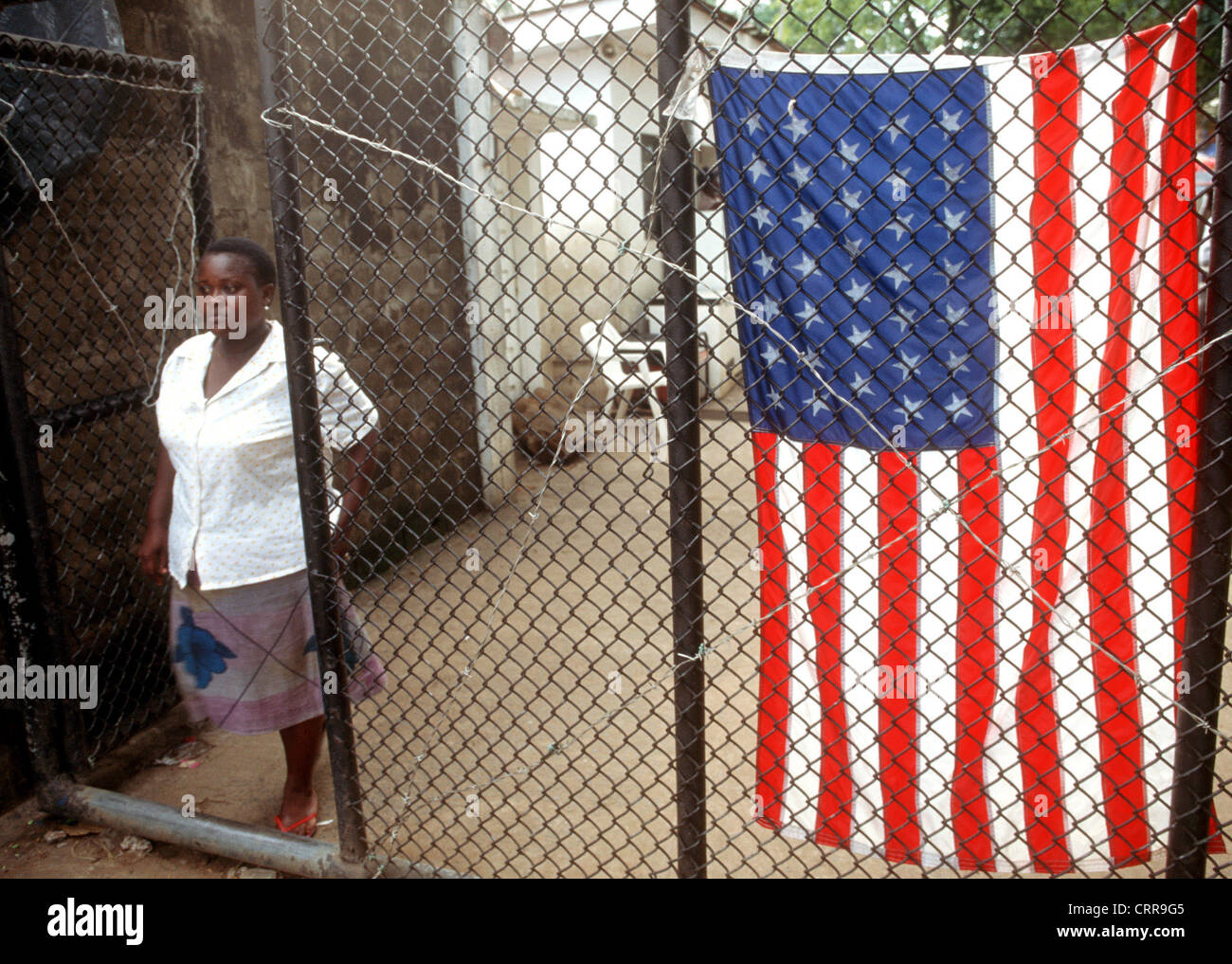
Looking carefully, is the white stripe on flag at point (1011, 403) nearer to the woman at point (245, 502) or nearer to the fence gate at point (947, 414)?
the fence gate at point (947, 414)

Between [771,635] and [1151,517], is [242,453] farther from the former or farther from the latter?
[1151,517]

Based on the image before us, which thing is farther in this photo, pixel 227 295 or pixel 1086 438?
pixel 227 295

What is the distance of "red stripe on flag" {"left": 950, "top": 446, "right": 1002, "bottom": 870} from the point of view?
6.47 ft

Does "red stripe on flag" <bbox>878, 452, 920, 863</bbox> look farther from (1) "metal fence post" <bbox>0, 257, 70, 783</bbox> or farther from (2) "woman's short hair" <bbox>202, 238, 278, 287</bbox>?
(1) "metal fence post" <bbox>0, 257, 70, 783</bbox>

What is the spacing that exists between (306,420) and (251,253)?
0.77 m

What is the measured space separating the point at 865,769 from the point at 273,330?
6.93ft

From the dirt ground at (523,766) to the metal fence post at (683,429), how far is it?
78 mm

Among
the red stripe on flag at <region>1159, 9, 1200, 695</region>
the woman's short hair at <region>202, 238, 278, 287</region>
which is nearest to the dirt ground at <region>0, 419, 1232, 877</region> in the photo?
the red stripe on flag at <region>1159, 9, 1200, 695</region>

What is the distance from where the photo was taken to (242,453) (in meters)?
2.68

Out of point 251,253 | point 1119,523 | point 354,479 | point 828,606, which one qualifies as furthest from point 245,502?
point 1119,523

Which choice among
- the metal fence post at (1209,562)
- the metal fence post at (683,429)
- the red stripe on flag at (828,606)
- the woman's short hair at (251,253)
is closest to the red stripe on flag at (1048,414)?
the metal fence post at (1209,562)

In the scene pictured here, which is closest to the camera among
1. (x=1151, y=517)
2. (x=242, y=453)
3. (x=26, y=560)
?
(x=1151, y=517)

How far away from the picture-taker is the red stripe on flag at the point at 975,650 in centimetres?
197

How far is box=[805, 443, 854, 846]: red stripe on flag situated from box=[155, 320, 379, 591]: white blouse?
1343mm
